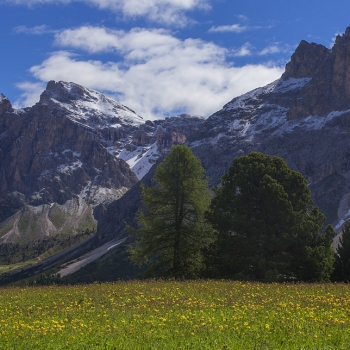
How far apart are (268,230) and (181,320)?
2034cm

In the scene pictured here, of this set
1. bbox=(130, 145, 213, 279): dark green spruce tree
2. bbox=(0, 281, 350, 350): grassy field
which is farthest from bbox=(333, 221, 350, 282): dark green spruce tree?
bbox=(0, 281, 350, 350): grassy field

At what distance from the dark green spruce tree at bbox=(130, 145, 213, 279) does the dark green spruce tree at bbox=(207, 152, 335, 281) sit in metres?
1.60

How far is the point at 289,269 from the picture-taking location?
100 feet

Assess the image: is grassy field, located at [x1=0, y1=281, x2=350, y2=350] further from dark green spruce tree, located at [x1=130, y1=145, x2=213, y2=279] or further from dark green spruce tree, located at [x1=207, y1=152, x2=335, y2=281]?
dark green spruce tree, located at [x1=130, y1=145, x2=213, y2=279]

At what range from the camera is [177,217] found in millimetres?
33719

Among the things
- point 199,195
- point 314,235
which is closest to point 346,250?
point 314,235

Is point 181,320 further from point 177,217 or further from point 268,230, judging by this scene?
point 177,217

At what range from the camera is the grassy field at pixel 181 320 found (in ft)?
30.7

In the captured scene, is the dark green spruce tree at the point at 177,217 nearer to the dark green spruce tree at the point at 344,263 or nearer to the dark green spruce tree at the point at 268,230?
the dark green spruce tree at the point at 268,230

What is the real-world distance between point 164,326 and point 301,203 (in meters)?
23.4

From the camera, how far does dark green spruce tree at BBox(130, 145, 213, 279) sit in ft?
109

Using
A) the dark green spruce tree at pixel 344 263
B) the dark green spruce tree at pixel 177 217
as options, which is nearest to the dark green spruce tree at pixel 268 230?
the dark green spruce tree at pixel 177 217

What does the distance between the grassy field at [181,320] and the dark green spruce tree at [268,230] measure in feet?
42.9

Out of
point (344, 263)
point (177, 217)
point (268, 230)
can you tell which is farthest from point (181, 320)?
point (344, 263)
